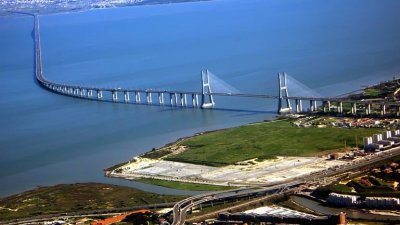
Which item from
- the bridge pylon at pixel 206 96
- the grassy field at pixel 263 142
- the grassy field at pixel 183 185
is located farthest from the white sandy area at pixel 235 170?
the bridge pylon at pixel 206 96

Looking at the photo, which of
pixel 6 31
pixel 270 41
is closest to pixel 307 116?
pixel 270 41

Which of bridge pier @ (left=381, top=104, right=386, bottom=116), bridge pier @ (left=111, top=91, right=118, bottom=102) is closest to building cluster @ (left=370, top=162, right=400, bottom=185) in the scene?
bridge pier @ (left=381, top=104, right=386, bottom=116)

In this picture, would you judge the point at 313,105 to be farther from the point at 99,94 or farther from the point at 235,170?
the point at 99,94

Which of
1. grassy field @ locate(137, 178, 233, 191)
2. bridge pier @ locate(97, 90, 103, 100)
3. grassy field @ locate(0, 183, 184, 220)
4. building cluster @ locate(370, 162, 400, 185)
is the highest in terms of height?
bridge pier @ locate(97, 90, 103, 100)

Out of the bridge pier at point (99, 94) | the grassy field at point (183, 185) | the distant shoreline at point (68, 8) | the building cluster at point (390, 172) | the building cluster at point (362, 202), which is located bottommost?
the grassy field at point (183, 185)

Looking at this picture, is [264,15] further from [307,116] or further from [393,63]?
[307,116]

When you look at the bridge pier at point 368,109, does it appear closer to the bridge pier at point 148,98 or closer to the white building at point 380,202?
the white building at point 380,202

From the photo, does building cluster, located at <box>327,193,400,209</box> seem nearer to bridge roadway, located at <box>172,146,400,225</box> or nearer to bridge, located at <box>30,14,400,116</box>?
bridge roadway, located at <box>172,146,400,225</box>

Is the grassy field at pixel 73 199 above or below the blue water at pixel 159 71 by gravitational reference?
below
